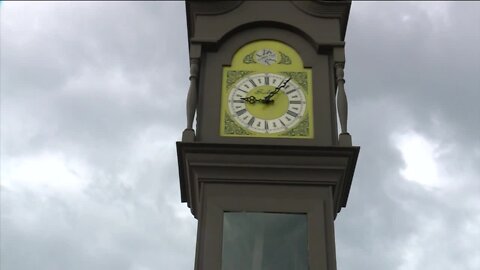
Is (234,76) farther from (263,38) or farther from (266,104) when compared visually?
(263,38)

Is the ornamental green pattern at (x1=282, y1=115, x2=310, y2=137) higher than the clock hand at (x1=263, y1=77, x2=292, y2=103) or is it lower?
lower

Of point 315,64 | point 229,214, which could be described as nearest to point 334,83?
point 315,64

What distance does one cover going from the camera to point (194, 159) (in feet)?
49.6

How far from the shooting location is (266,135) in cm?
1558

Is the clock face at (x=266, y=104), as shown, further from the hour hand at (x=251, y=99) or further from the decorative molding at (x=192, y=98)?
the decorative molding at (x=192, y=98)

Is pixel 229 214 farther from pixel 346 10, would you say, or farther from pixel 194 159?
pixel 346 10

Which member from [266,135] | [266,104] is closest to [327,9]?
[266,104]

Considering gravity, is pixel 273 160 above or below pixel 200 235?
above

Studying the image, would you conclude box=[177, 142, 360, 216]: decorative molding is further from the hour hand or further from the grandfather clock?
the hour hand

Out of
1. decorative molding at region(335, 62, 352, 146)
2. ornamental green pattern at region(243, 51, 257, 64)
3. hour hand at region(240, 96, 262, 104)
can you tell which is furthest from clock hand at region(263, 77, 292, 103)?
decorative molding at region(335, 62, 352, 146)

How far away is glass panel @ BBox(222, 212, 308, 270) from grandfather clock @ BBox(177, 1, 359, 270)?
0.02 m

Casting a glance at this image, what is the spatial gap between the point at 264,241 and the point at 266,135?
7.58 ft

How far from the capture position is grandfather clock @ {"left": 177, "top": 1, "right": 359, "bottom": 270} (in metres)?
14.3

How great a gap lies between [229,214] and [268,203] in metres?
0.76
